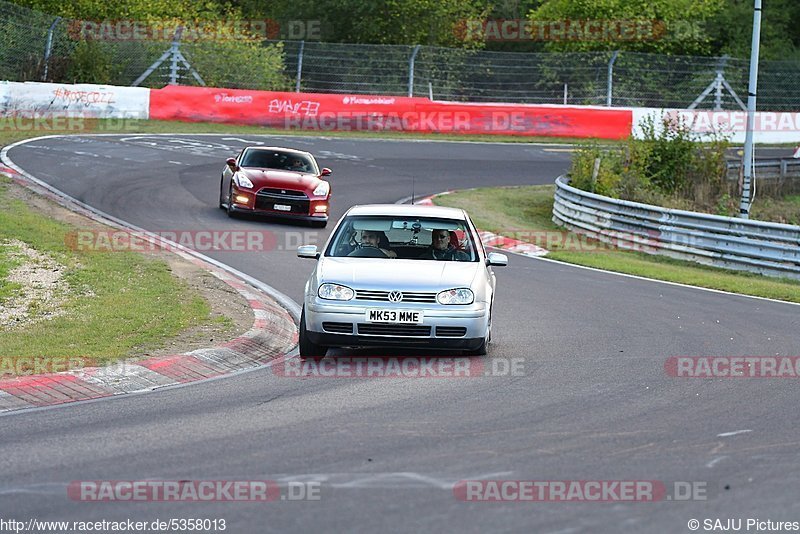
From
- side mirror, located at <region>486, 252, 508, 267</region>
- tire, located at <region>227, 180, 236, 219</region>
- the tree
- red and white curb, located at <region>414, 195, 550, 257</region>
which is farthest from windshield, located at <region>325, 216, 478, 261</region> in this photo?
the tree

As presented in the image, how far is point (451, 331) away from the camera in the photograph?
10805mm

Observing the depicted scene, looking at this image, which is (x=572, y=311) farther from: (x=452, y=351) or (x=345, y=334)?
(x=345, y=334)

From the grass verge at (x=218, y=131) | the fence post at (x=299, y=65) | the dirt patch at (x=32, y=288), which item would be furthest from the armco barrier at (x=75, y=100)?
the dirt patch at (x=32, y=288)

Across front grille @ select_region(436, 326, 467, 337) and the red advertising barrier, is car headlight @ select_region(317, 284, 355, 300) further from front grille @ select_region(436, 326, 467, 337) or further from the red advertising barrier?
the red advertising barrier

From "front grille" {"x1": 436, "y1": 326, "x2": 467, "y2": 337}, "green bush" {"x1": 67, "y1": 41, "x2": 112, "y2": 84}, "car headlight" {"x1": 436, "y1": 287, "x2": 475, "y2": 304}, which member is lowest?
"front grille" {"x1": 436, "y1": 326, "x2": 467, "y2": 337}

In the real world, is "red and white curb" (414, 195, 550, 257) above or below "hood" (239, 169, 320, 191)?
below

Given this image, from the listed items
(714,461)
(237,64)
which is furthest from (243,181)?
(237,64)

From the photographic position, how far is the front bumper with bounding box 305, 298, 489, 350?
10695mm

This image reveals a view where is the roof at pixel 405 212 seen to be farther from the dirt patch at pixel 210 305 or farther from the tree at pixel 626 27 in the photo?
the tree at pixel 626 27

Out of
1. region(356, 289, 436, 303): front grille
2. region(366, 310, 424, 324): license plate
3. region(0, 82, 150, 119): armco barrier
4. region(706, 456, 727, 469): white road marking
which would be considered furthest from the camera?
region(0, 82, 150, 119): armco barrier

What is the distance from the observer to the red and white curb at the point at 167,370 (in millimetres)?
9195

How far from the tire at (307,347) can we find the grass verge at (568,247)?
8.81m

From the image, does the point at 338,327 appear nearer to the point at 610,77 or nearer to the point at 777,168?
the point at 777,168

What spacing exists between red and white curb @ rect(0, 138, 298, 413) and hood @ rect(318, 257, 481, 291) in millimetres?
1051
